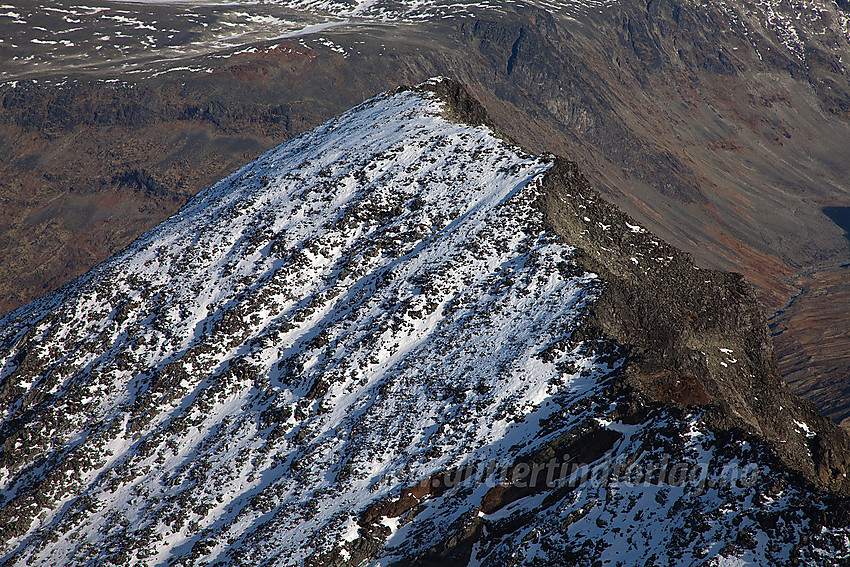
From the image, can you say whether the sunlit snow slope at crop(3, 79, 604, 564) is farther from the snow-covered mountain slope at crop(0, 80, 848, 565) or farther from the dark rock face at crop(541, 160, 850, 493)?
the dark rock face at crop(541, 160, 850, 493)

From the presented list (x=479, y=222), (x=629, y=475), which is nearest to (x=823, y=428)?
(x=629, y=475)

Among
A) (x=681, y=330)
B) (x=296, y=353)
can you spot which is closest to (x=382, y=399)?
(x=296, y=353)

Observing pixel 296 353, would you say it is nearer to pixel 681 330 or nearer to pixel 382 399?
pixel 382 399

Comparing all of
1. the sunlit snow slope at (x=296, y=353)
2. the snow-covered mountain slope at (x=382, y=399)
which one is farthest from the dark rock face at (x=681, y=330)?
the sunlit snow slope at (x=296, y=353)

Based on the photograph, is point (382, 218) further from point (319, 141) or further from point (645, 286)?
point (645, 286)

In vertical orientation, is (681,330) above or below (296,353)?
above

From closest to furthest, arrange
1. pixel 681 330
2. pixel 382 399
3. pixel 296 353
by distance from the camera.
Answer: pixel 382 399 < pixel 681 330 < pixel 296 353

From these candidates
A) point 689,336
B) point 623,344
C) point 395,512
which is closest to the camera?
point 395,512

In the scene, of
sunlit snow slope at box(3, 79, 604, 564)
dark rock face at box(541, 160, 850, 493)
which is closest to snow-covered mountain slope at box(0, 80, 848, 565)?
sunlit snow slope at box(3, 79, 604, 564)
